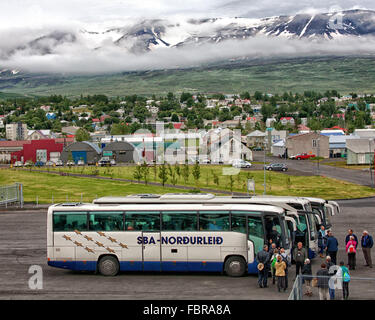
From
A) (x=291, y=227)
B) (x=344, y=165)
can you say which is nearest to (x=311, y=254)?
(x=291, y=227)

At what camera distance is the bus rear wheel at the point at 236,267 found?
24.1 metres

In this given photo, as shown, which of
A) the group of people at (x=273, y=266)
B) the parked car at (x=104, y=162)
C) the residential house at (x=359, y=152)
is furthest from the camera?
Answer: the parked car at (x=104, y=162)

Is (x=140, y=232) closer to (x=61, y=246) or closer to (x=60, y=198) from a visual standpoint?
(x=61, y=246)

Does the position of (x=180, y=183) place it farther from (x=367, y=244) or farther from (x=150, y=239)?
(x=367, y=244)

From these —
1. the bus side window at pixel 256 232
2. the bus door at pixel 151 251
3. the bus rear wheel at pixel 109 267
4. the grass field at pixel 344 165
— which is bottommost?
the grass field at pixel 344 165

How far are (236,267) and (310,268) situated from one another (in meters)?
3.60

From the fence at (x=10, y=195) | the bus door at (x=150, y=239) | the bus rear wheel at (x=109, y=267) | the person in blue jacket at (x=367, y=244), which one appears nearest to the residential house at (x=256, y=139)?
the fence at (x=10, y=195)

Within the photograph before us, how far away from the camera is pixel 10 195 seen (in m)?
55.0

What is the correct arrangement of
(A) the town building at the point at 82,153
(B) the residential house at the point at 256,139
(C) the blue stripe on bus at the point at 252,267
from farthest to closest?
(B) the residential house at the point at 256,139 → (A) the town building at the point at 82,153 → (C) the blue stripe on bus at the point at 252,267

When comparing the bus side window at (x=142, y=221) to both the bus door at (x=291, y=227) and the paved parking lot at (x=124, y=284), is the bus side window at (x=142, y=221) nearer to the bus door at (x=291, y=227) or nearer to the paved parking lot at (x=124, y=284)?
the paved parking lot at (x=124, y=284)

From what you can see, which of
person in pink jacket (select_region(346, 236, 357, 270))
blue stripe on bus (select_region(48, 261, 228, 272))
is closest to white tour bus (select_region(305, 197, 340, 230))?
person in pink jacket (select_region(346, 236, 357, 270))

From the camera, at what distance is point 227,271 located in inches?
953

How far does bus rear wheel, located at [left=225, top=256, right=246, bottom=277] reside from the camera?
2412 cm
